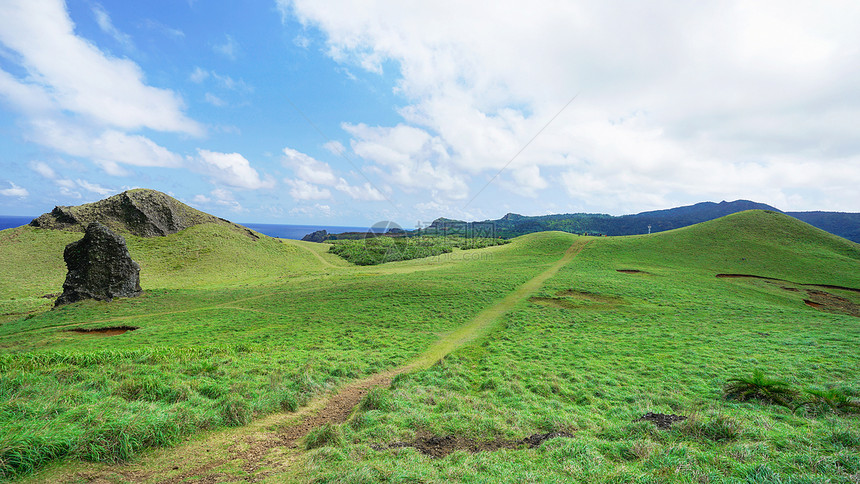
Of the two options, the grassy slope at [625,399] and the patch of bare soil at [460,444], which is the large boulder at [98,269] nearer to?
the grassy slope at [625,399]

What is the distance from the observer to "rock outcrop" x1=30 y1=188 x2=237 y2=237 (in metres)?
59.8

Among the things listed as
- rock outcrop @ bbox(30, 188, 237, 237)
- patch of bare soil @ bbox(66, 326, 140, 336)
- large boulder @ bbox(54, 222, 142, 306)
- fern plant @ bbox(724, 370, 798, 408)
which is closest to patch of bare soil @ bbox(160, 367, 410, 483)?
fern plant @ bbox(724, 370, 798, 408)

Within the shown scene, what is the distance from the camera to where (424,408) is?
30.7 feet

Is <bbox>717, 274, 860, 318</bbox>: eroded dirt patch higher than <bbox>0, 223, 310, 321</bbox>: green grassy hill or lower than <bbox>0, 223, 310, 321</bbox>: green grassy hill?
lower

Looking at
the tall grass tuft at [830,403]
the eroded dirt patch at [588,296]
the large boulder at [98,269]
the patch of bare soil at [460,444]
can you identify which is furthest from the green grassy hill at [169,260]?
the tall grass tuft at [830,403]

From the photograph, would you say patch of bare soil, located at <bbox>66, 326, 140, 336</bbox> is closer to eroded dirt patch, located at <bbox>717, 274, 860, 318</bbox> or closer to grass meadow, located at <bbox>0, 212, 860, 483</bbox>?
grass meadow, located at <bbox>0, 212, 860, 483</bbox>

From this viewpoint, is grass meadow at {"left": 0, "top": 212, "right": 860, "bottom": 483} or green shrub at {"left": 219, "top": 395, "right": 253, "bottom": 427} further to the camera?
green shrub at {"left": 219, "top": 395, "right": 253, "bottom": 427}

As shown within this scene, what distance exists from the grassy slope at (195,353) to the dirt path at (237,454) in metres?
0.39

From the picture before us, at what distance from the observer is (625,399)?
1034 cm

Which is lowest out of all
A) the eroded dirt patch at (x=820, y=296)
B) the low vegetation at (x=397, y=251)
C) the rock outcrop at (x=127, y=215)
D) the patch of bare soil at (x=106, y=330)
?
the patch of bare soil at (x=106, y=330)

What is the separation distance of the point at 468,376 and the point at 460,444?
5.17 meters

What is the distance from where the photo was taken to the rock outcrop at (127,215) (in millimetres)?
59812

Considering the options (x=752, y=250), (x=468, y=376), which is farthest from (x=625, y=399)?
(x=752, y=250)

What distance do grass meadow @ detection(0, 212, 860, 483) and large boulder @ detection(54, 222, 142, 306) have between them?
7.24ft
